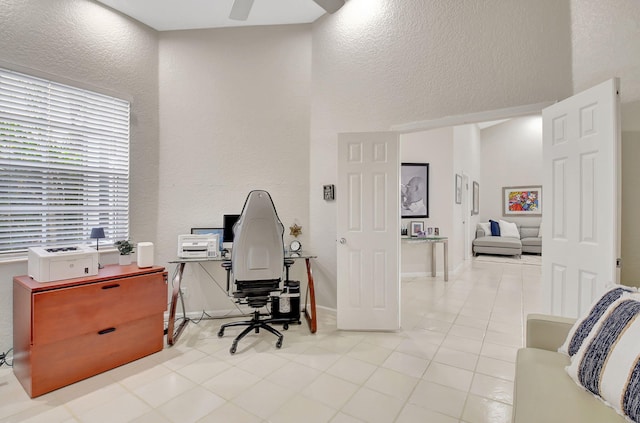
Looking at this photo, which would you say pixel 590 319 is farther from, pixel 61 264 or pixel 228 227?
pixel 61 264

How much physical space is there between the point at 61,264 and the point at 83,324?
18.3 inches

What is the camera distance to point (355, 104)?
3387 millimetres

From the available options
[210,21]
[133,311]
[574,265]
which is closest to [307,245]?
[133,311]

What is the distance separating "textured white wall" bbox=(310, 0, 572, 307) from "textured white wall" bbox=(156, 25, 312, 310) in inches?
Answer: 8.8

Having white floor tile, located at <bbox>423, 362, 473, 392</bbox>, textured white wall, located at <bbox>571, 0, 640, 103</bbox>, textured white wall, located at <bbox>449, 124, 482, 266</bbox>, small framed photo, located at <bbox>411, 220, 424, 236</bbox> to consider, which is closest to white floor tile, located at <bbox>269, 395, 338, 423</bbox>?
white floor tile, located at <bbox>423, 362, 473, 392</bbox>

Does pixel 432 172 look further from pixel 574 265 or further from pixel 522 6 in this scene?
pixel 574 265

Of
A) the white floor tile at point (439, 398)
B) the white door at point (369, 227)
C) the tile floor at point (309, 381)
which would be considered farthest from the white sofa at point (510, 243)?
the white floor tile at point (439, 398)

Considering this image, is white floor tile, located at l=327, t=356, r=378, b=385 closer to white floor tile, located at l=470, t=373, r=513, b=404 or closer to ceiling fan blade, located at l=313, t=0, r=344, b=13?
white floor tile, located at l=470, t=373, r=513, b=404

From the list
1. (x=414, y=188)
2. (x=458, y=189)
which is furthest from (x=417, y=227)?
(x=458, y=189)

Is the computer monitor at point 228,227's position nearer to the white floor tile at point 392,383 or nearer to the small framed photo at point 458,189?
the white floor tile at point 392,383

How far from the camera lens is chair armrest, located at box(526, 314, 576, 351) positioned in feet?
5.29

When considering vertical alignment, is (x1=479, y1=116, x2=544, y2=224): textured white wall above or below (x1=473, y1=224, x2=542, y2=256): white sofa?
above

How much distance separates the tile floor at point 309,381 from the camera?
177cm

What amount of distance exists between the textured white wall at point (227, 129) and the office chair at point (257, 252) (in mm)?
1013
